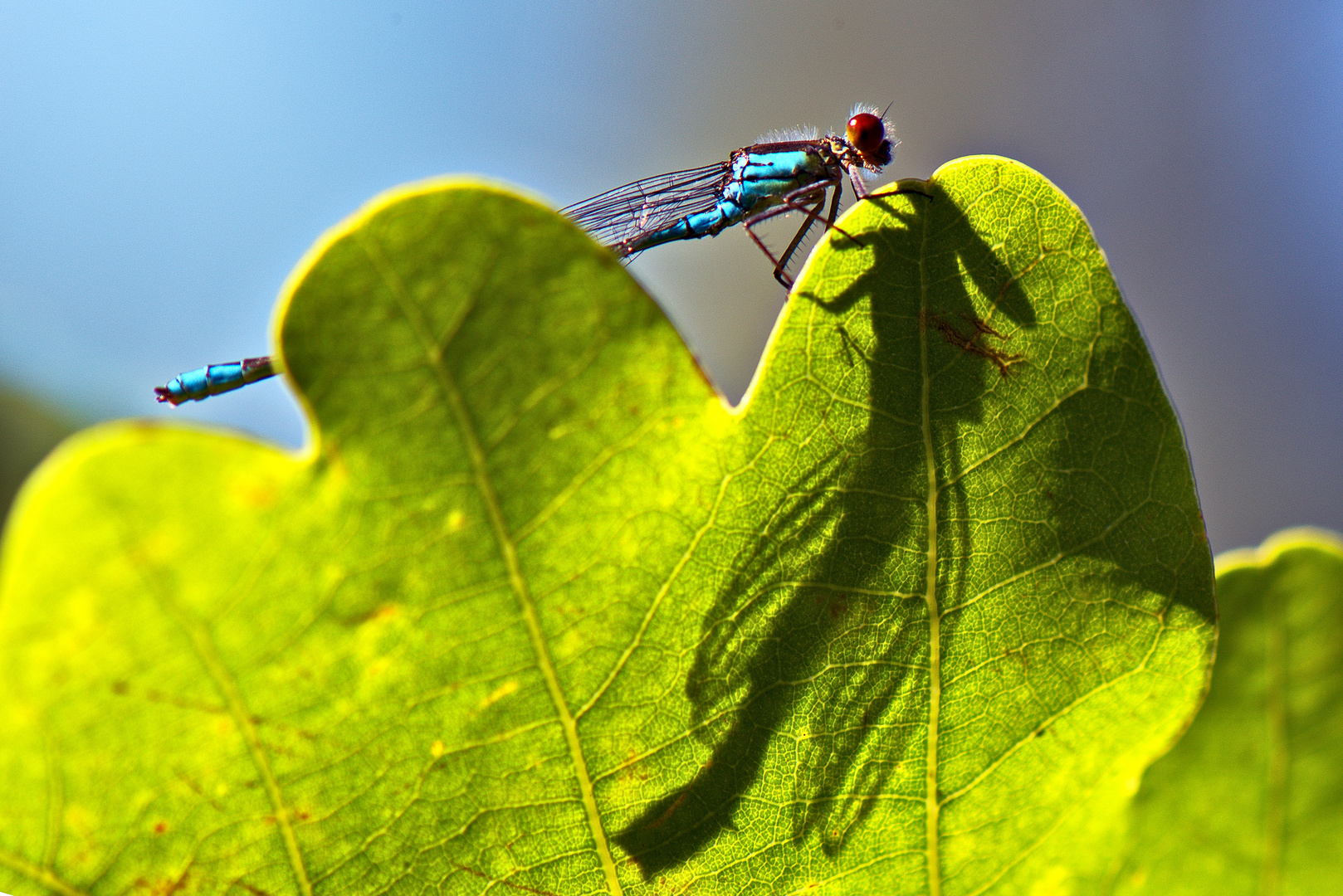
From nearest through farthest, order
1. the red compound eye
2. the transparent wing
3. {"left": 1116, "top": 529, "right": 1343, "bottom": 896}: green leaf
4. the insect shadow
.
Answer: the insect shadow, {"left": 1116, "top": 529, "right": 1343, "bottom": 896}: green leaf, the red compound eye, the transparent wing

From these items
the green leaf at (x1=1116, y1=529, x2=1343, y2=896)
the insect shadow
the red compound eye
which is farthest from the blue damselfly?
the green leaf at (x1=1116, y1=529, x2=1343, y2=896)

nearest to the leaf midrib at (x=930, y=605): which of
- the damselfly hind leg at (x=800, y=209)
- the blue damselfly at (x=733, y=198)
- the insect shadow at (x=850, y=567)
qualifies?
the insect shadow at (x=850, y=567)

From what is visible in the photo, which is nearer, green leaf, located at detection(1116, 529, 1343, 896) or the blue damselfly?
green leaf, located at detection(1116, 529, 1343, 896)

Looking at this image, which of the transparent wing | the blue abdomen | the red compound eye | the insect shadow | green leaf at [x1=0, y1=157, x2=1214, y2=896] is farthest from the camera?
the transparent wing

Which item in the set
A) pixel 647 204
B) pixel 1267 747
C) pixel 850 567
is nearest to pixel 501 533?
pixel 850 567

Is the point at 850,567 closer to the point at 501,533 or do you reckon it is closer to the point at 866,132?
the point at 501,533

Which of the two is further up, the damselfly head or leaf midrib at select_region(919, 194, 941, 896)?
the damselfly head

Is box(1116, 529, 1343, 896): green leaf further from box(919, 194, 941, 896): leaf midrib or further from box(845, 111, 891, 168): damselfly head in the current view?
box(845, 111, 891, 168): damselfly head

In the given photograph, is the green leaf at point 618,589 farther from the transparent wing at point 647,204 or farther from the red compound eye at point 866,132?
the transparent wing at point 647,204
